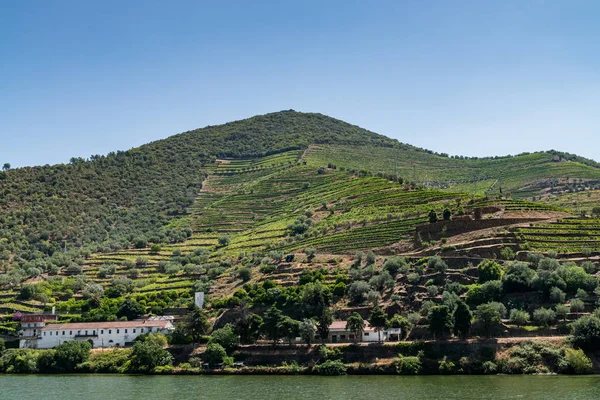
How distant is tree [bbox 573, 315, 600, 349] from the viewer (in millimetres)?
66688

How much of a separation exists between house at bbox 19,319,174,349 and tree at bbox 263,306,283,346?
17.2 m

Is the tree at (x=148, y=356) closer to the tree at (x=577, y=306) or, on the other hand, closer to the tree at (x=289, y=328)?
the tree at (x=289, y=328)

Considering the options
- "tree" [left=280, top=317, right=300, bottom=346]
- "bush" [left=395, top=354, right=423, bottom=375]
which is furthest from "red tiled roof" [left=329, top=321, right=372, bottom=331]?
"bush" [left=395, top=354, right=423, bottom=375]

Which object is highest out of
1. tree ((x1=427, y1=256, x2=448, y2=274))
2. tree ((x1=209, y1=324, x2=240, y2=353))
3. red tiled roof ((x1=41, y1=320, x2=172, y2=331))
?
tree ((x1=427, y1=256, x2=448, y2=274))

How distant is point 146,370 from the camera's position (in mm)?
81062

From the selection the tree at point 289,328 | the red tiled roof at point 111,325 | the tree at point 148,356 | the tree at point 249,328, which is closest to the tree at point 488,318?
the tree at point 289,328

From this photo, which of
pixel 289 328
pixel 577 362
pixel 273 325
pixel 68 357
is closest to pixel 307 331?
pixel 289 328

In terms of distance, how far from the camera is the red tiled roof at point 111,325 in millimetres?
92438

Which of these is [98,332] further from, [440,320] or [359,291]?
[440,320]

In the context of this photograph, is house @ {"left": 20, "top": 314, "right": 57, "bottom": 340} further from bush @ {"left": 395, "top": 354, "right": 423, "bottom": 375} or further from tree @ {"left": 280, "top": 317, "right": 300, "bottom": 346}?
bush @ {"left": 395, "top": 354, "right": 423, "bottom": 375}

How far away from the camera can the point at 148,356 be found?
81.1 metres

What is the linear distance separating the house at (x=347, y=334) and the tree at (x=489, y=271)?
14.2m

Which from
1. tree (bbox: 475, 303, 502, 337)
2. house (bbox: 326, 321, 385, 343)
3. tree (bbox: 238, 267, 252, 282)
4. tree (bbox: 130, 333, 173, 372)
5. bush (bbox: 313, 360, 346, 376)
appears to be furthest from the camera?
tree (bbox: 238, 267, 252, 282)

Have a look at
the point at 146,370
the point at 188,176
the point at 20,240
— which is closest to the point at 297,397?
the point at 146,370
